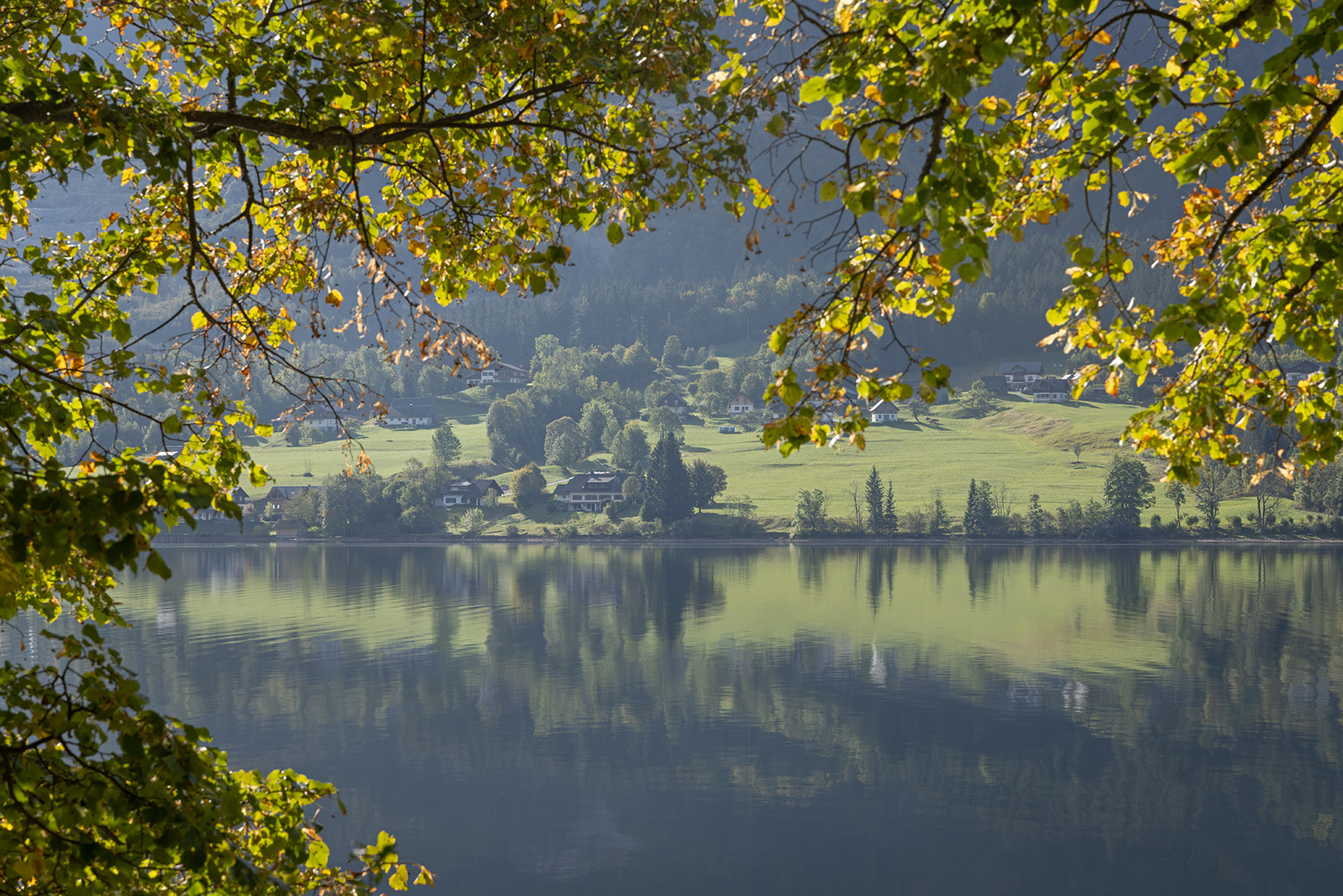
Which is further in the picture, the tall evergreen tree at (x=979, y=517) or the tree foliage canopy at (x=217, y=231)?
the tall evergreen tree at (x=979, y=517)

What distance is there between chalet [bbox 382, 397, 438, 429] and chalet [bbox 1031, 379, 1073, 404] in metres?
85.4

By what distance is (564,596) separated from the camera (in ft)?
191

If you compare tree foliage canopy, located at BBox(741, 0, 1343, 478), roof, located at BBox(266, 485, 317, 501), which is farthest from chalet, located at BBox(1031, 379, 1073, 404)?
tree foliage canopy, located at BBox(741, 0, 1343, 478)

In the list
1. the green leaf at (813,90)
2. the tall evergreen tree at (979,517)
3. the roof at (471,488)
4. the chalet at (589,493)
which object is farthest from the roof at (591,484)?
the green leaf at (813,90)

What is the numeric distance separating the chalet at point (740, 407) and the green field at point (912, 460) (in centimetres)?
1053

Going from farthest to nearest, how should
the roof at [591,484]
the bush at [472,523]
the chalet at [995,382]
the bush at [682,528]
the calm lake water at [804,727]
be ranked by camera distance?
1. the chalet at [995,382]
2. the roof at [591,484]
3. the bush at [472,523]
4. the bush at [682,528]
5. the calm lake water at [804,727]

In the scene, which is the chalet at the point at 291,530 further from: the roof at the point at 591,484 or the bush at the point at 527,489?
the roof at the point at 591,484

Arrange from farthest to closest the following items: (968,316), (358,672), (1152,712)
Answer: (968,316)
(358,672)
(1152,712)

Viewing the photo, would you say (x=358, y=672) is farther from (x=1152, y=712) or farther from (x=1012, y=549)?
(x=1012, y=549)

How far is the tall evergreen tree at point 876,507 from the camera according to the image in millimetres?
83750

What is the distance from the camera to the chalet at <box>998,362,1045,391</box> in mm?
137375

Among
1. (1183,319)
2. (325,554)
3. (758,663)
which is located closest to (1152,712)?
(758,663)

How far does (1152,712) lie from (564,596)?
34.5m

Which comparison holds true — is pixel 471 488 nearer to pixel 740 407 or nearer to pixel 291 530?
pixel 291 530
